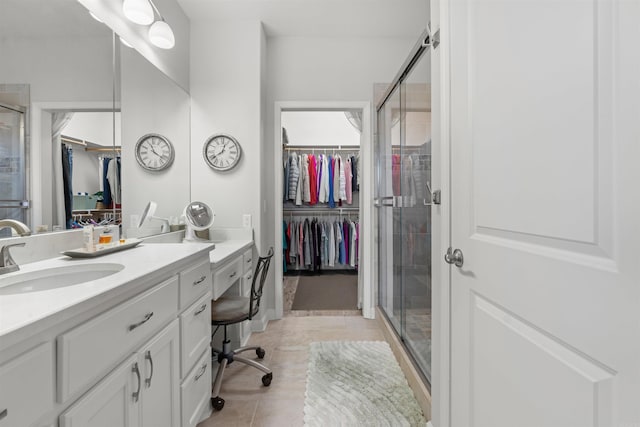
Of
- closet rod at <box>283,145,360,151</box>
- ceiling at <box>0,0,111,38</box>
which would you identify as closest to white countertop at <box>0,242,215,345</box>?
ceiling at <box>0,0,111,38</box>

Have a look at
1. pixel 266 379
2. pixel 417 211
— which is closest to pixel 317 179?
pixel 417 211

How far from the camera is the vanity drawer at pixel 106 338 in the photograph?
2.26ft

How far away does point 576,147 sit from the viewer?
24.3 inches

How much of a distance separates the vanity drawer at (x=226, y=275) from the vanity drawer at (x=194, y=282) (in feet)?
0.53

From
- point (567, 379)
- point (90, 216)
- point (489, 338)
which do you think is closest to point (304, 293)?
point (90, 216)

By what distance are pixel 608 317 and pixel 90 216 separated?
201 centimetres

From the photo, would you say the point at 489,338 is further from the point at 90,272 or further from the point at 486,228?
the point at 90,272

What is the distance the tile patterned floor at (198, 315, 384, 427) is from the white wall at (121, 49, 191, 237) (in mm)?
1231

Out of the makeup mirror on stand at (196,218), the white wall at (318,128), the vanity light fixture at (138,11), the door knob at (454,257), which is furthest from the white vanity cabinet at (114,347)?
the white wall at (318,128)

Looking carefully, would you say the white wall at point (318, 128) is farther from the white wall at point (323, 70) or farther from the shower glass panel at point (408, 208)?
→ the shower glass panel at point (408, 208)

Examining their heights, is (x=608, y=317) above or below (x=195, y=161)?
below

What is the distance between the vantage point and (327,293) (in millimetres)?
3676

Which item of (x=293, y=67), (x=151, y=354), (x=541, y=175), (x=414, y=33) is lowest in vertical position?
(x=151, y=354)

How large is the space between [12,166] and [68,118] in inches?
14.1
